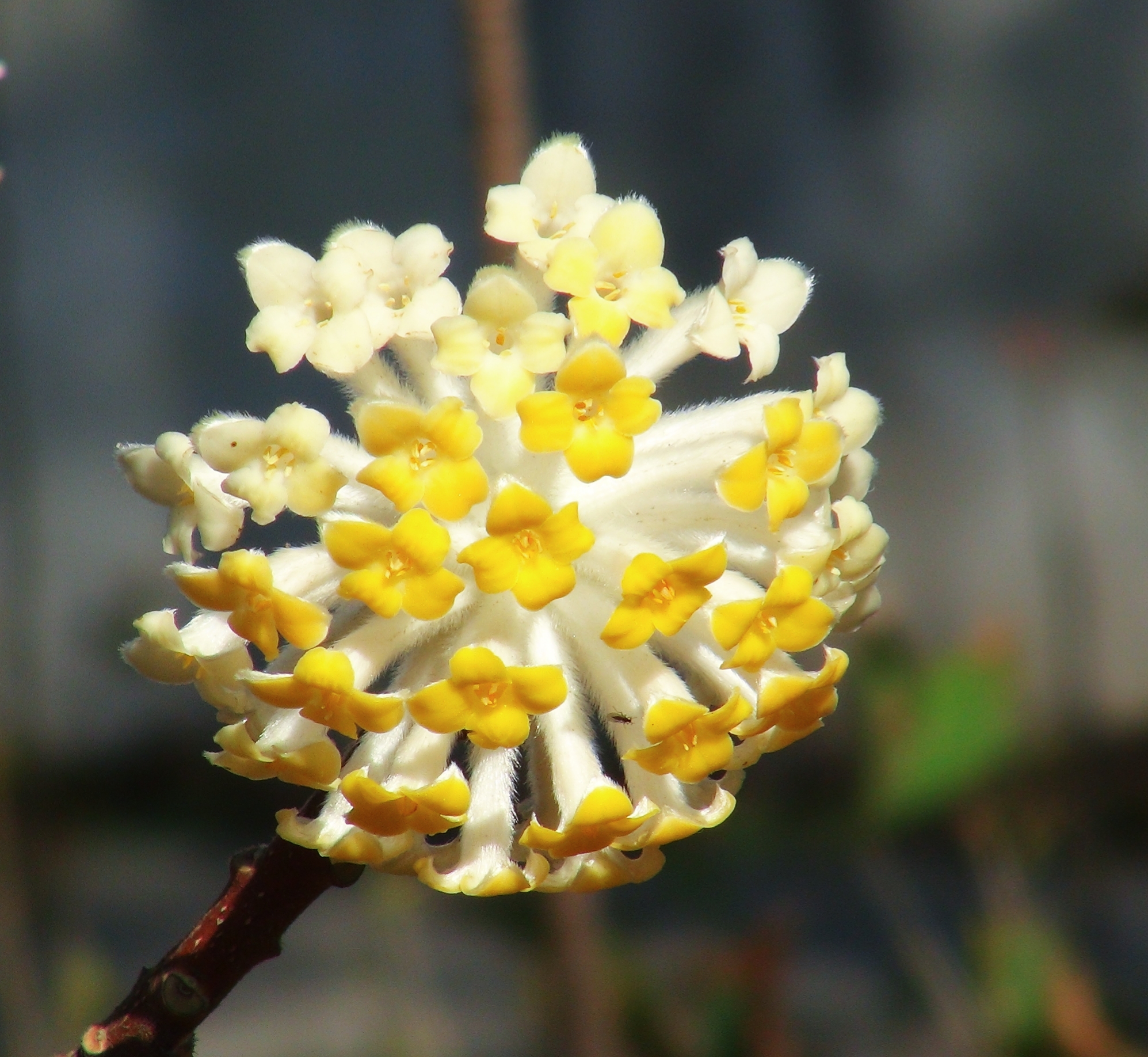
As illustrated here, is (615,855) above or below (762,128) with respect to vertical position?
below

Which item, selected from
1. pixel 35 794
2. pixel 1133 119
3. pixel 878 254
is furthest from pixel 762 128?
pixel 35 794

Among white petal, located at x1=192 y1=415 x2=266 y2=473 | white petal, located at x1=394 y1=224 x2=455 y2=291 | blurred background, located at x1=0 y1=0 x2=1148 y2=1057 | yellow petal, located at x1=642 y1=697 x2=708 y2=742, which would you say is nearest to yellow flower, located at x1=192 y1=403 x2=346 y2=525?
white petal, located at x1=192 y1=415 x2=266 y2=473

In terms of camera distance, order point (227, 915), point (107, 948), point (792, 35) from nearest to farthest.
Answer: point (227, 915), point (107, 948), point (792, 35)

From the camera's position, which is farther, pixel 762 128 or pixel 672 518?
pixel 762 128

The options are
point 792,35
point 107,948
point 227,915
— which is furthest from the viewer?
point 792,35

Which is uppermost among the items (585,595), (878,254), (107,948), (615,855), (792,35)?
(792,35)

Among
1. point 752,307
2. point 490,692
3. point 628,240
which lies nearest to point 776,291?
point 752,307

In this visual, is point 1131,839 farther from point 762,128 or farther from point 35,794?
point 35,794
